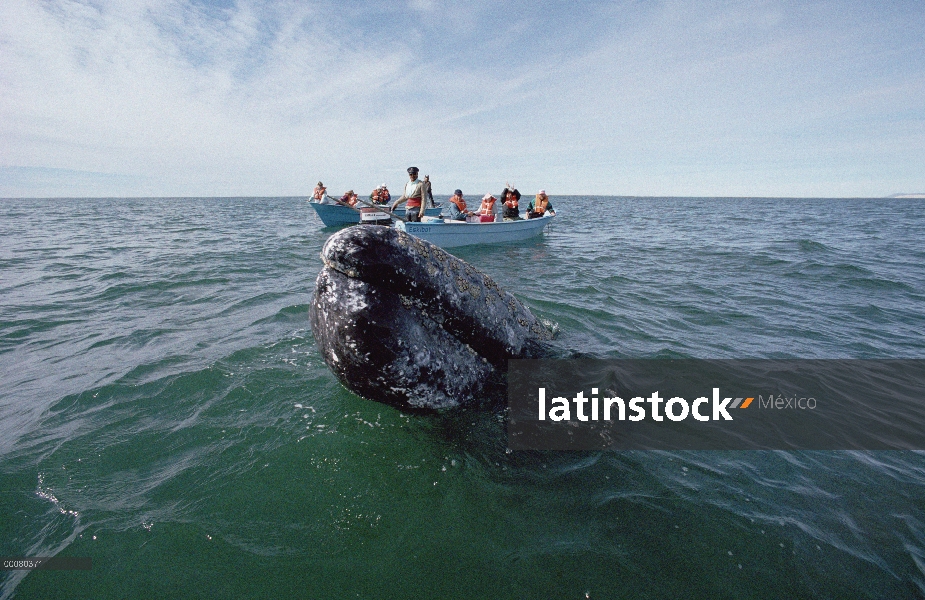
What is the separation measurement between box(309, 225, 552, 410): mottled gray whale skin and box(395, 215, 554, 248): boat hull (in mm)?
12468

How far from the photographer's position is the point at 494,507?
3.24 metres

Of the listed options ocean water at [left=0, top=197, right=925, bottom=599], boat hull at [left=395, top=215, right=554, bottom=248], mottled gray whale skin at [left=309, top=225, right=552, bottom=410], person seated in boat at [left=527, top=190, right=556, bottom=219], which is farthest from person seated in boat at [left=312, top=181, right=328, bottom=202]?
mottled gray whale skin at [left=309, top=225, right=552, bottom=410]

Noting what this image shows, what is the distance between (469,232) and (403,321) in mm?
16059

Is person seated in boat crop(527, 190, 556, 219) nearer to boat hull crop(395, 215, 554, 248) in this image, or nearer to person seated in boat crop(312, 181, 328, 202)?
boat hull crop(395, 215, 554, 248)

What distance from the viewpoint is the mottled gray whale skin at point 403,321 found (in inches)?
136

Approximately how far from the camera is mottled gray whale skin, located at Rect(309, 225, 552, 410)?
11.4 ft

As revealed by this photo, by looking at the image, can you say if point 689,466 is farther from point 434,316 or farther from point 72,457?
point 72,457

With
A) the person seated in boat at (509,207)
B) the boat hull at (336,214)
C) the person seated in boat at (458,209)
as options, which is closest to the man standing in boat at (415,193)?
the person seated in boat at (458,209)

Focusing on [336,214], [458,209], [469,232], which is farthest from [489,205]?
[336,214]

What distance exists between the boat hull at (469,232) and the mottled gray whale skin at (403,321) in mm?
12468

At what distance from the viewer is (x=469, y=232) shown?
762 inches

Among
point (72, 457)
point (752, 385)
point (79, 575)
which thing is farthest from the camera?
point (752, 385)

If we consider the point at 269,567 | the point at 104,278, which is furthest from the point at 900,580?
the point at 104,278

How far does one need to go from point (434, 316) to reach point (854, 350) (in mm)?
7618
